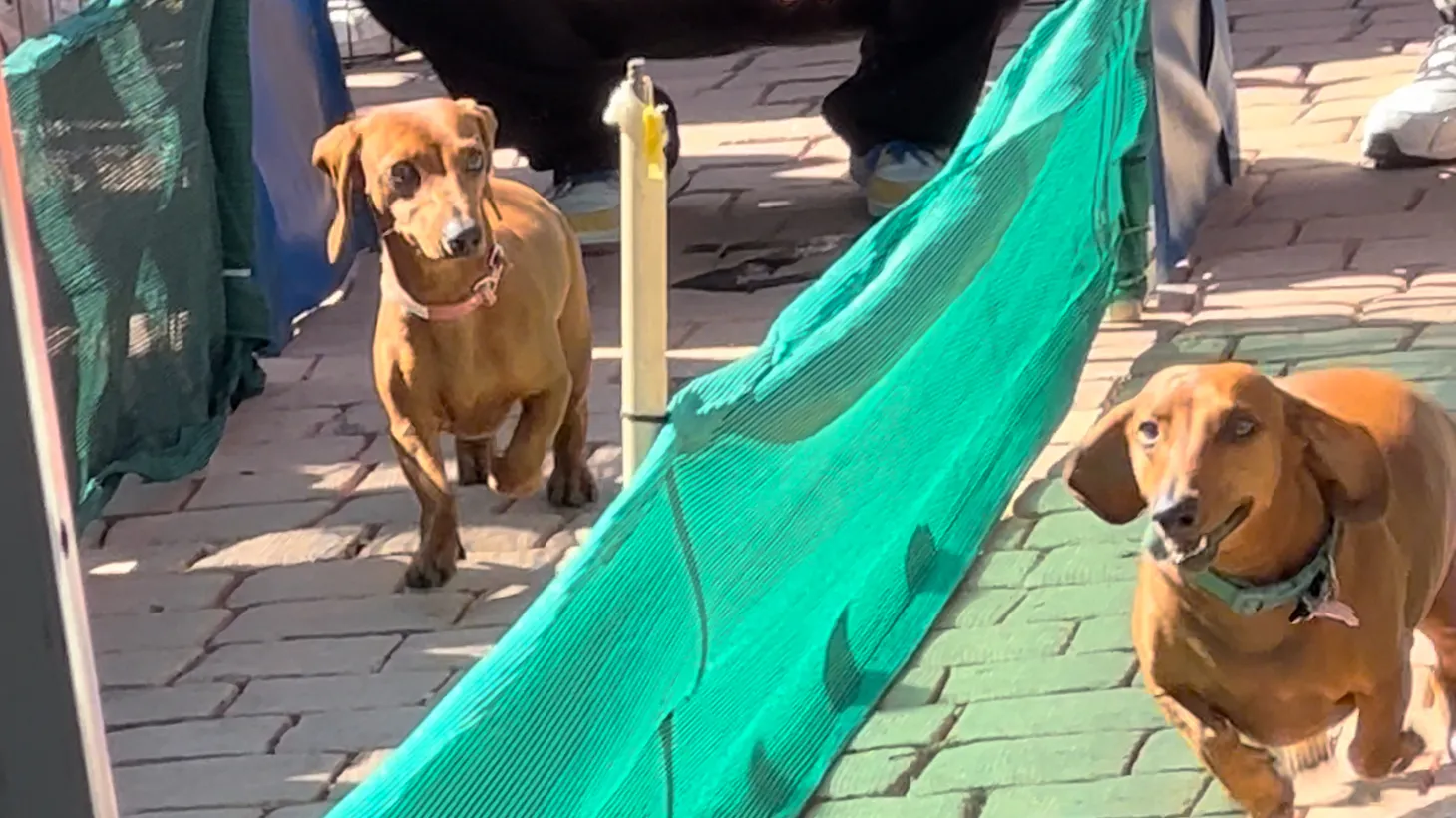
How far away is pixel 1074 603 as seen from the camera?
3895 mm

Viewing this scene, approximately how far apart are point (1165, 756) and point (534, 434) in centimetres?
140

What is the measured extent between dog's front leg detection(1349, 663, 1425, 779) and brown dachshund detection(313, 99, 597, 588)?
1.68m

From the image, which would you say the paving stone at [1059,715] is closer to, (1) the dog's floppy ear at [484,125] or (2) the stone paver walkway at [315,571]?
(2) the stone paver walkway at [315,571]

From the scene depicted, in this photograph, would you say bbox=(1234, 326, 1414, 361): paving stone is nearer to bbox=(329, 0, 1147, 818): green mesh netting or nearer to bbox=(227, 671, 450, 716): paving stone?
bbox=(329, 0, 1147, 818): green mesh netting

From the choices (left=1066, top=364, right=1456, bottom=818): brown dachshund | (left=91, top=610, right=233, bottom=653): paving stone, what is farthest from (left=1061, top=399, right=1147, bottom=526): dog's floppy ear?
(left=91, top=610, right=233, bottom=653): paving stone

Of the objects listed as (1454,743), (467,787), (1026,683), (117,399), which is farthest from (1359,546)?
(117,399)

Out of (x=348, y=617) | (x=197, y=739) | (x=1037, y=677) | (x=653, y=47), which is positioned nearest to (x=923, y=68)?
(x=653, y=47)

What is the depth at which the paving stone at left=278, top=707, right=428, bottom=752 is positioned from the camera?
Result: 3631mm

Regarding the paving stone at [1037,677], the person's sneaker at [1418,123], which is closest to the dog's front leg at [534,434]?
the paving stone at [1037,677]

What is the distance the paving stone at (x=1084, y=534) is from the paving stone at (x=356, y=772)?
1314 millimetres

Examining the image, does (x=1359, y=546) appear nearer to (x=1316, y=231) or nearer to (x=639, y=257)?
(x=639, y=257)

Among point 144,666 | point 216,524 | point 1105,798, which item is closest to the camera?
point 1105,798

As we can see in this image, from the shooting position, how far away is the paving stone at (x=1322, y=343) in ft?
15.9

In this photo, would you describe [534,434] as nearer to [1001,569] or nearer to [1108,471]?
[1001,569]
